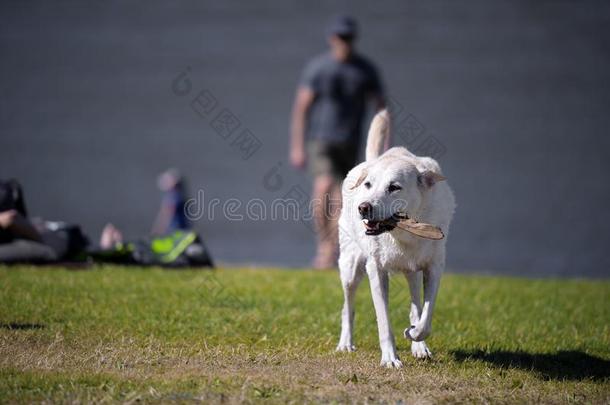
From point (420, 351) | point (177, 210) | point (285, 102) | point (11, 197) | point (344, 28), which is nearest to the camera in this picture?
point (420, 351)

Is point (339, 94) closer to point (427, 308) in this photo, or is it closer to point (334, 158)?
point (334, 158)

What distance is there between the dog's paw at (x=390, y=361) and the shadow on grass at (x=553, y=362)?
1.99 ft

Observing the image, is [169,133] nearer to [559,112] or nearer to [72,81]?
[72,81]

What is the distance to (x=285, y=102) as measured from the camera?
1708cm

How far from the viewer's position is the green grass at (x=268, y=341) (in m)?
4.69

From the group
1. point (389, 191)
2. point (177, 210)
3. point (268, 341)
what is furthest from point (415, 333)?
point (177, 210)

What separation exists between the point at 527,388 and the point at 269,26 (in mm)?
12837

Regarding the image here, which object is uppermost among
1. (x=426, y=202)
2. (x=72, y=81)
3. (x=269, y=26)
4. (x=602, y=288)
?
(x=269, y=26)

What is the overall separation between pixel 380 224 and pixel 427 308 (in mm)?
595

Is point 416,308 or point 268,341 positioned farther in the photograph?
point 268,341

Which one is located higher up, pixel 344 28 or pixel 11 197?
pixel 344 28

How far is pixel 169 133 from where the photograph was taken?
Answer: 17.3 meters

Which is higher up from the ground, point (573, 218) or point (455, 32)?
point (455, 32)

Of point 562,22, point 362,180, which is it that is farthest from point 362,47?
point 362,180
